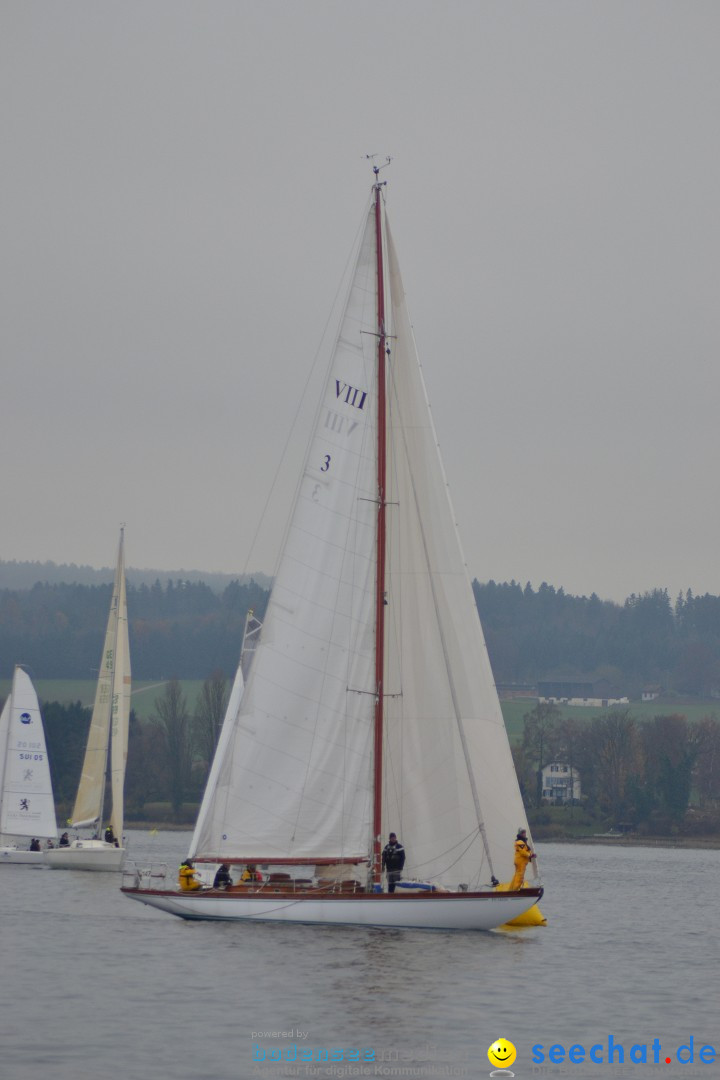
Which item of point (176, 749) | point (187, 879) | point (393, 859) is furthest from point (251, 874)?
point (176, 749)

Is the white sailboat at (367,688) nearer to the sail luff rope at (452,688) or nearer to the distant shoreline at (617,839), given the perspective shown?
the sail luff rope at (452,688)

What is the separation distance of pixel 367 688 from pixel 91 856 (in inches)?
1043

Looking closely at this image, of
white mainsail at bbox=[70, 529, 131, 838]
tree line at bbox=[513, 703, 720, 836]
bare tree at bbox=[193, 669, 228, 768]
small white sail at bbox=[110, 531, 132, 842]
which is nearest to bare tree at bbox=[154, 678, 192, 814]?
bare tree at bbox=[193, 669, 228, 768]

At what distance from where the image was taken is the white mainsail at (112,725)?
59.0 meters

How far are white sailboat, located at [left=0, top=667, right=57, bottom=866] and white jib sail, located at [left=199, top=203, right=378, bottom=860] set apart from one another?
30.6 m

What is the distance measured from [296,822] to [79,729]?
93502mm

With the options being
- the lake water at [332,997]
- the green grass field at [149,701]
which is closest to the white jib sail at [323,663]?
the lake water at [332,997]

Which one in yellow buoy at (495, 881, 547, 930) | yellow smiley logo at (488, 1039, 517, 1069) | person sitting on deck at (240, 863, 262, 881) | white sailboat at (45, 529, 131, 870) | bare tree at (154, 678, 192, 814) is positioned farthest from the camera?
bare tree at (154, 678, 192, 814)

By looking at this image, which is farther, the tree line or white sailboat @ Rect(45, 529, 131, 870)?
the tree line

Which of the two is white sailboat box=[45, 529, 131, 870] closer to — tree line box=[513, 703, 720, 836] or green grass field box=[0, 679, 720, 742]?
tree line box=[513, 703, 720, 836]

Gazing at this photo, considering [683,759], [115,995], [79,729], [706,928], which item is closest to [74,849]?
[706,928]

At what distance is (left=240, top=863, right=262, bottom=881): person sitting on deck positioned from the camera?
32562 millimetres

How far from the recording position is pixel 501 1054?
68.3 ft

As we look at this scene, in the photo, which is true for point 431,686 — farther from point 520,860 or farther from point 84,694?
point 84,694
